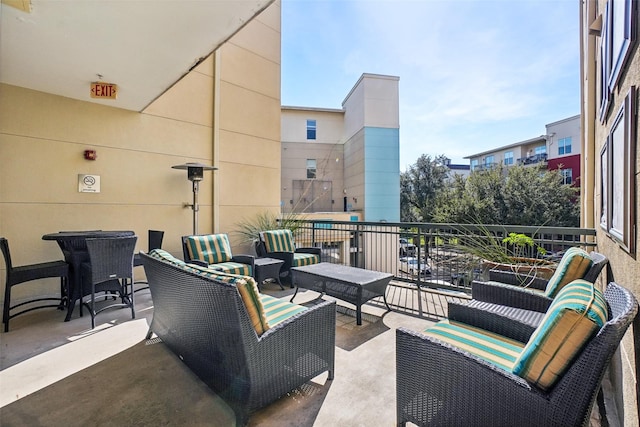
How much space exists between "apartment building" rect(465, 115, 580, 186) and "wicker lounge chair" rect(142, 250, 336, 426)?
17160mm

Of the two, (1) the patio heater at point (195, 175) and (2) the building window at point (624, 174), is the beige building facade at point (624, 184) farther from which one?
(1) the patio heater at point (195, 175)

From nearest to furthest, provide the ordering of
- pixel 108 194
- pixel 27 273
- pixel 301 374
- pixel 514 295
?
1. pixel 301 374
2. pixel 514 295
3. pixel 27 273
4. pixel 108 194

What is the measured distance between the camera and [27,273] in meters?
2.99

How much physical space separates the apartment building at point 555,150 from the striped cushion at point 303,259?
15.2 metres

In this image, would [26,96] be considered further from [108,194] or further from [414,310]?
[414,310]

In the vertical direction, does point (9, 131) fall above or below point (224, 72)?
below

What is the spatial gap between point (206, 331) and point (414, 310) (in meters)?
2.51

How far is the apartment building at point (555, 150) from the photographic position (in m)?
16.7

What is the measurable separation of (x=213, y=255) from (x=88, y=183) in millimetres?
2074

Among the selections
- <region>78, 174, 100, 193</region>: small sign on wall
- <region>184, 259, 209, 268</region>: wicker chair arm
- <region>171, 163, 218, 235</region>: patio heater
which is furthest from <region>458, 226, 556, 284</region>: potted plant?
<region>78, 174, 100, 193</region>: small sign on wall

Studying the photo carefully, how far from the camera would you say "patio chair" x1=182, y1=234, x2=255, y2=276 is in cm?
404

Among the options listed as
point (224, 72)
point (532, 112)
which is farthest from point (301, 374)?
point (532, 112)

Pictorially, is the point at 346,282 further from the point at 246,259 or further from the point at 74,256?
the point at 74,256

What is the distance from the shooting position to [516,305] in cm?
224
